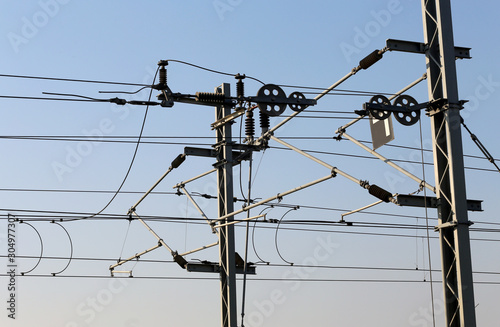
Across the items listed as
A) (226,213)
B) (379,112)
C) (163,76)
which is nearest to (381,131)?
(379,112)

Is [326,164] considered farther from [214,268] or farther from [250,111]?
[214,268]

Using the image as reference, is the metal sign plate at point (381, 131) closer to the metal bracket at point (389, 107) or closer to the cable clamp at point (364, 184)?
the metal bracket at point (389, 107)

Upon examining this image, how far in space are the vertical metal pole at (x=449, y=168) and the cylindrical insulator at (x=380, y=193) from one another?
0.95 m

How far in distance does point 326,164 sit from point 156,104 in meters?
3.27

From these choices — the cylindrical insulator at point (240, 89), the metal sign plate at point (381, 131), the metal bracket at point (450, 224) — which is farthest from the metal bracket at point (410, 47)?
the cylindrical insulator at point (240, 89)

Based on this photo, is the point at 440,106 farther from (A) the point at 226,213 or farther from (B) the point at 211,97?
(A) the point at 226,213

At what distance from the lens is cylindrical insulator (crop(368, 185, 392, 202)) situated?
15.4 m

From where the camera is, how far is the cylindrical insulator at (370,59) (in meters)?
15.3

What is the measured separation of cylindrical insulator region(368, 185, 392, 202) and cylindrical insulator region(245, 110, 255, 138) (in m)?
3.83

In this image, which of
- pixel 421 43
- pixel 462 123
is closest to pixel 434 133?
pixel 462 123

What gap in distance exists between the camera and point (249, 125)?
19234mm

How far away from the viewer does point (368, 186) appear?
15.8m

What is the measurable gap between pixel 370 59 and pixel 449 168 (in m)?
2.29

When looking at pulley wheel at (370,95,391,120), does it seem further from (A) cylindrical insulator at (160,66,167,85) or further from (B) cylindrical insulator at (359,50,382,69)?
(A) cylindrical insulator at (160,66,167,85)
